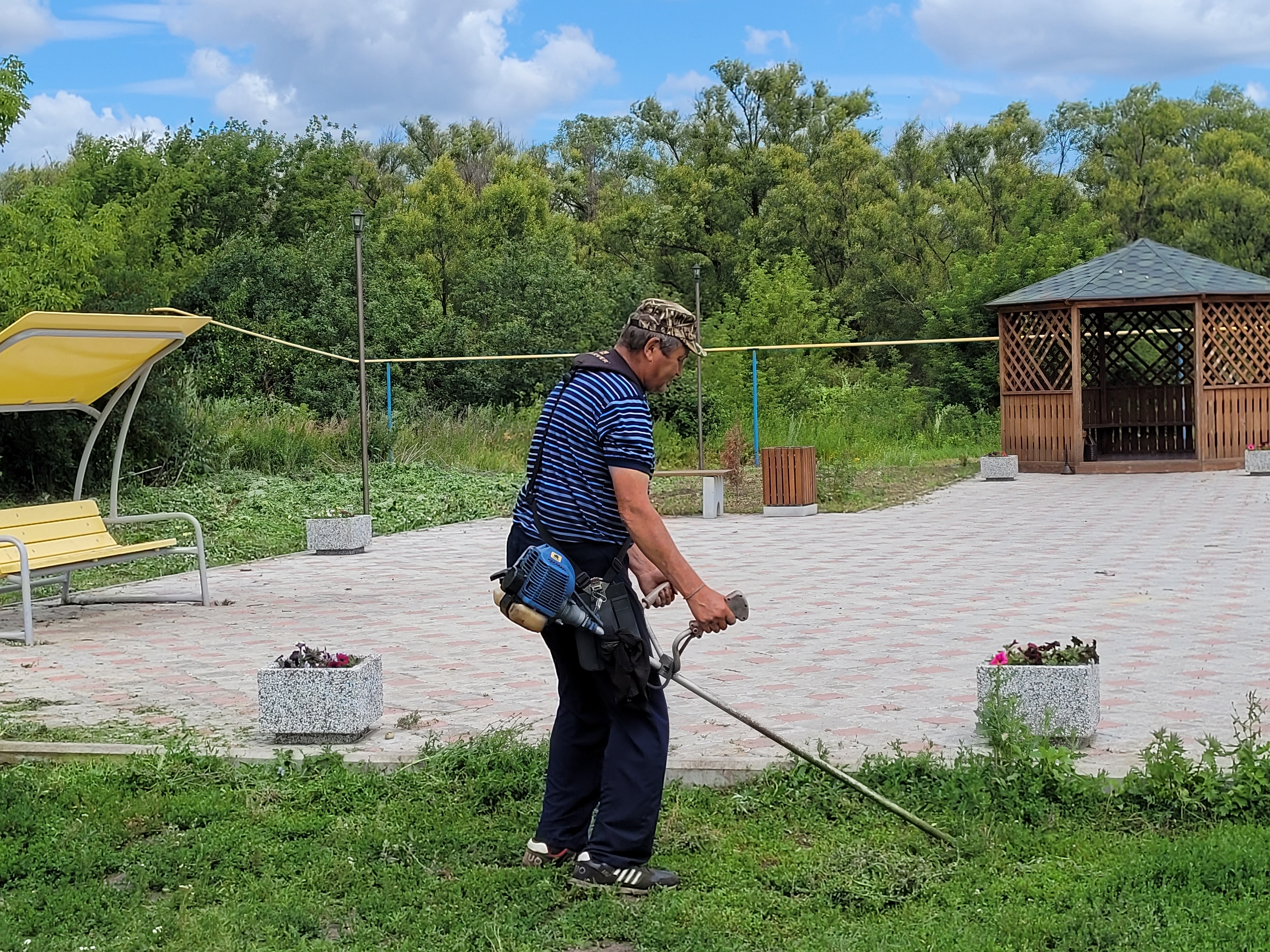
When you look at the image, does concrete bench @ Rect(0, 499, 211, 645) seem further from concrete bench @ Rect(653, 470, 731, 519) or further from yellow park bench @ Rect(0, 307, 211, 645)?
concrete bench @ Rect(653, 470, 731, 519)

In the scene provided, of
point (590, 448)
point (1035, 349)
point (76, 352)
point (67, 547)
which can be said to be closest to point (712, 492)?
point (67, 547)

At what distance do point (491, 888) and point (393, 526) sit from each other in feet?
36.9

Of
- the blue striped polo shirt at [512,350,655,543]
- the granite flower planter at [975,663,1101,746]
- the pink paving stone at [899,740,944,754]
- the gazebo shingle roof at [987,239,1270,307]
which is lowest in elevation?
the pink paving stone at [899,740,944,754]

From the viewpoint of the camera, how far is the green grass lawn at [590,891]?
370 cm

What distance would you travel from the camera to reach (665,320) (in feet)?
13.7

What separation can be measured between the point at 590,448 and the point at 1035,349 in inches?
733

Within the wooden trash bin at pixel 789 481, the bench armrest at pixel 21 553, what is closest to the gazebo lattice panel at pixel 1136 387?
the wooden trash bin at pixel 789 481

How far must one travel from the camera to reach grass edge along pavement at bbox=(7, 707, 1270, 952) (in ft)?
12.2

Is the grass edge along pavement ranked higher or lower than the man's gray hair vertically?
Answer: lower

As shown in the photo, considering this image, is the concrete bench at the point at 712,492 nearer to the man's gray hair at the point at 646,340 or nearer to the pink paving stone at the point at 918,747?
the pink paving stone at the point at 918,747

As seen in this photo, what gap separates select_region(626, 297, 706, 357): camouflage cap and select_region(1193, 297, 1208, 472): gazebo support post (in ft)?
58.7

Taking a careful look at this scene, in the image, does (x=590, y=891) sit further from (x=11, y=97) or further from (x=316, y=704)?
(x=11, y=97)

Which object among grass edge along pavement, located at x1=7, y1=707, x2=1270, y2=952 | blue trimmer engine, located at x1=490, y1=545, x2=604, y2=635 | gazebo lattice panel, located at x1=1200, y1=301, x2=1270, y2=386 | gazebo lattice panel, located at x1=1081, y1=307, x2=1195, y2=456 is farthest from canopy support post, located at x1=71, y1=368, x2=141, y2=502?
gazebo lattice panel, located at x1=1081, y1=307, x2=1195, y2=456

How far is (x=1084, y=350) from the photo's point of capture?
78.2 ft
